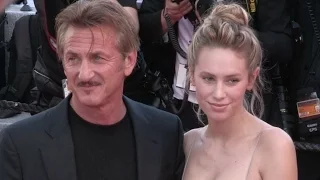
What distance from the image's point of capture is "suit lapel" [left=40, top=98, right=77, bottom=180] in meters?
2.22

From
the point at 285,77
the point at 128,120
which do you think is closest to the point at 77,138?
the point at 128,120

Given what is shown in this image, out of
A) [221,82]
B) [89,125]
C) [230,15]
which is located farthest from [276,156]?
[89,125]

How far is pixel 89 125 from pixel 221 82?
51 cm

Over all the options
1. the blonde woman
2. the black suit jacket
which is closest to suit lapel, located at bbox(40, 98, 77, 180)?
the black suit jacket

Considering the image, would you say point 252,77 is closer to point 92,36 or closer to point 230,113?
point 230,113

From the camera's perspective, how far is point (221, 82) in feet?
7.89

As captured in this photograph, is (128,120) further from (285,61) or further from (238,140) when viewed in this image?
(285,61)

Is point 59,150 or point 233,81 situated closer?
point 59,150

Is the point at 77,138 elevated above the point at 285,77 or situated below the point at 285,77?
above

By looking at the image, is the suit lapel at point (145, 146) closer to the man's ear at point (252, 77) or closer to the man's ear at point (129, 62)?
the man's ear at point (129, 62)

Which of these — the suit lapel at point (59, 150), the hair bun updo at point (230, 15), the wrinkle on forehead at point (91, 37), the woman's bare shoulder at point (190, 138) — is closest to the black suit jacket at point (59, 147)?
the suit lapel at point (59, 150)

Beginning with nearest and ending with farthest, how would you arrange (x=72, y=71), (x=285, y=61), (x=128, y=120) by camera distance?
(x=72, y=71) < (x=128, y=120) < (x=285, y=61)

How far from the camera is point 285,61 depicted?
141 inches

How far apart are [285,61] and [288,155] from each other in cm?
129
